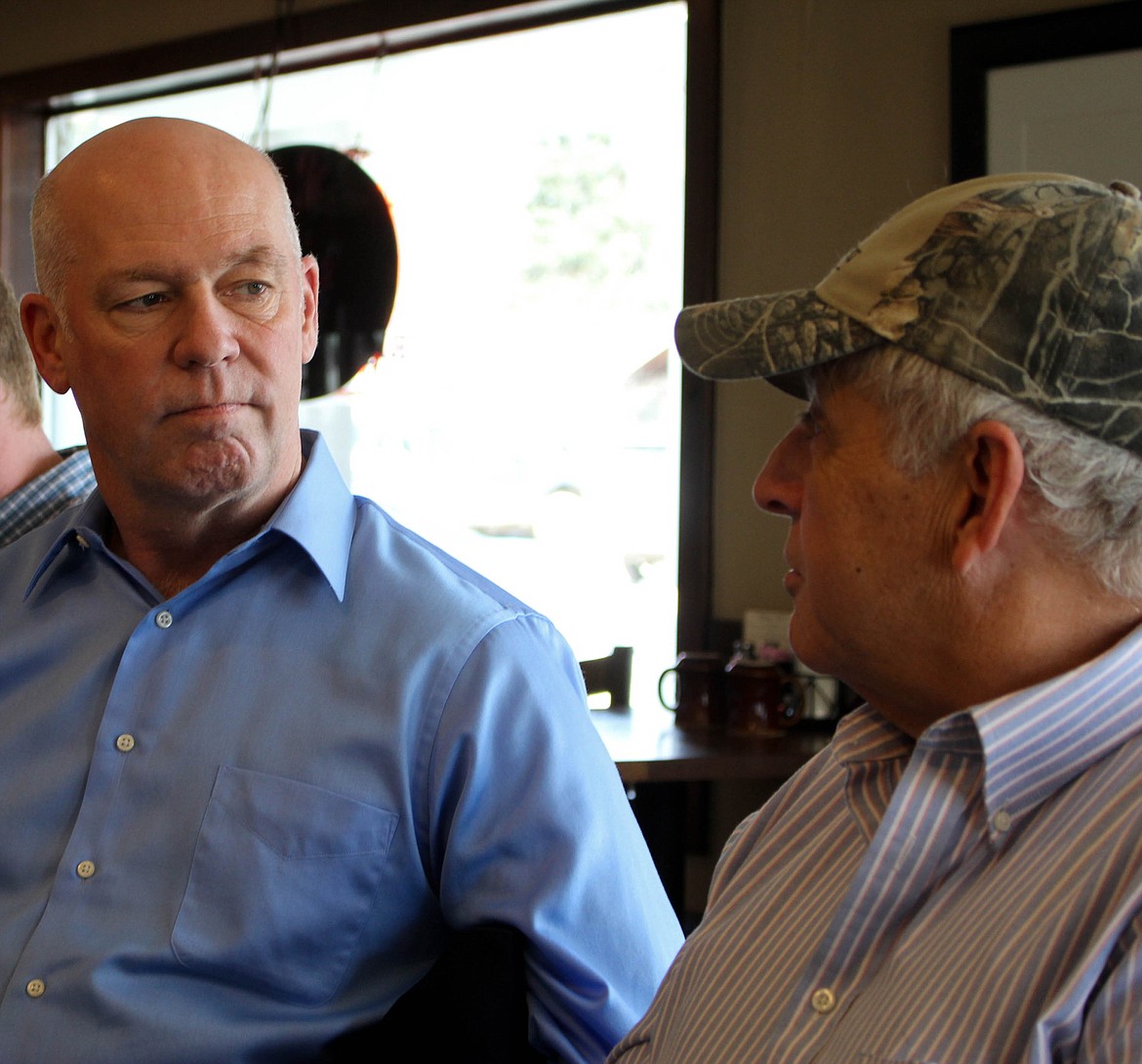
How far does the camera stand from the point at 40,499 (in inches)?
75.0

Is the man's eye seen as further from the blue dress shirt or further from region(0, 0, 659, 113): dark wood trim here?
region(0, 0, 659, 113): dark wood trim

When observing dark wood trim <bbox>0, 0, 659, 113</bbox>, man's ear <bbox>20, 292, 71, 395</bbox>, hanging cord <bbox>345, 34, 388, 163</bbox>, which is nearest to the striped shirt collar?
man's ear <bbox>20, 292, 71, 395</bbox>

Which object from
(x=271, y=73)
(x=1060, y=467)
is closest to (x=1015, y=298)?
(x=1060, y=467)

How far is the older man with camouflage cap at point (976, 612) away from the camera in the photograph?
757mm

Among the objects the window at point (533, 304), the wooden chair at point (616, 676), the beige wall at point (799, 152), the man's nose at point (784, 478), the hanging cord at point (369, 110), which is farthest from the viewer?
the hanging cord at point (369, 110)

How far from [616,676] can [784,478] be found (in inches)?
79.6

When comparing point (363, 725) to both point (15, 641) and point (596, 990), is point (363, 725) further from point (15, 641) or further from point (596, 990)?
point (15, 641)

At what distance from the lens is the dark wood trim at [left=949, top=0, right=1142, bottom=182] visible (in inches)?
101

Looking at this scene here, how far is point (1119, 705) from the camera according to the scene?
2.63 feet

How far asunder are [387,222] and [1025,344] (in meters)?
2.84

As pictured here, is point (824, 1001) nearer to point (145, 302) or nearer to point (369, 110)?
point (145, 302)

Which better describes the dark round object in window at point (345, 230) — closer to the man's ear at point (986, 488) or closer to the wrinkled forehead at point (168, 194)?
the wrinkled forehead at point (168, 194)

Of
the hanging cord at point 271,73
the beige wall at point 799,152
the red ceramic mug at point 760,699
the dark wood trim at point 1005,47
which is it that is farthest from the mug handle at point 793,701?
the hanging cord at point 271,73

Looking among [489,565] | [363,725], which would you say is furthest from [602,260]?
[363,725]
